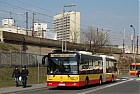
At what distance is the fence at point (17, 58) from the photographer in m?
37.1

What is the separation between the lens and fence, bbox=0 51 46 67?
37094 millimetres

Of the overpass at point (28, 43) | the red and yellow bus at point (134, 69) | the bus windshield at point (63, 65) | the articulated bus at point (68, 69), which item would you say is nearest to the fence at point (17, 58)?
the overpass at point (28, 43)

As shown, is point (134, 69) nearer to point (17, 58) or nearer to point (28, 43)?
point (28, 43)

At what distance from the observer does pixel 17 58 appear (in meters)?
40.6

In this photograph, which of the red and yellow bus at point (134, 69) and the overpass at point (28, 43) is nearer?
the overpass at point (28, 43)

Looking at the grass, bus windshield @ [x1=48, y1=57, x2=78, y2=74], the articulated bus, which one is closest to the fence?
the grass

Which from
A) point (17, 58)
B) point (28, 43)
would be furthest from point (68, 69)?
point (28, 43)

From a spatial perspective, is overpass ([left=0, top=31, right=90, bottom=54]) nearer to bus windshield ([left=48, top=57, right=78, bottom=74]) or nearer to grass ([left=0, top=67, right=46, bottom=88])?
grass ([left=0, top=67, right=46, bottom=88])

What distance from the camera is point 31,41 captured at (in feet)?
165

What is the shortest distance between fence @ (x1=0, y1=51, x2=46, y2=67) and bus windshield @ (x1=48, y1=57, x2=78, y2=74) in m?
12.9

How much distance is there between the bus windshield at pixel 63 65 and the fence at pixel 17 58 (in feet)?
42.5

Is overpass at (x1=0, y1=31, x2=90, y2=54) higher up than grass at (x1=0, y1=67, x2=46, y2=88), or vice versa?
overpass at (x1=0, y1=31, x2=90, y2=54)

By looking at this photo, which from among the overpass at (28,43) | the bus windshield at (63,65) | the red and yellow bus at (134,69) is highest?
the overpass at (28,43)

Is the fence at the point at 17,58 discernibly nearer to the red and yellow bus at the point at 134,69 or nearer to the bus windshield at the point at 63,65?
the bus windshield at the point at 63,65
